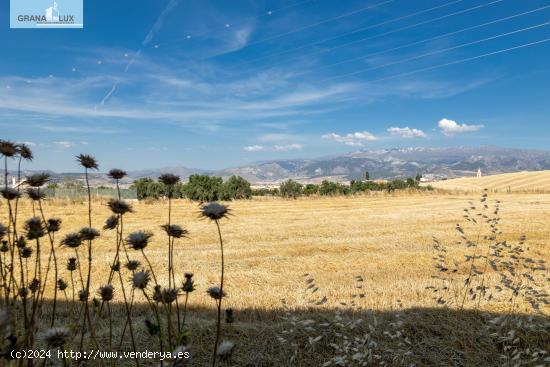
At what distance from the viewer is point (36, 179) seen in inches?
109

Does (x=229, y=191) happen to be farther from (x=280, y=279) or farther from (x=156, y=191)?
(x=280, y=279)

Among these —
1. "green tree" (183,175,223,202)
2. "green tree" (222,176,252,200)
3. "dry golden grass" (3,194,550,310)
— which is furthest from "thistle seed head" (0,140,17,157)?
"green tree" (222,176,252,200)

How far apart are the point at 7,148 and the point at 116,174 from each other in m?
0.70

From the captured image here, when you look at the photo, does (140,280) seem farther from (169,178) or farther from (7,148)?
(7,148)

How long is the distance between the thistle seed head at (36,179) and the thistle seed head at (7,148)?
0.62 feet

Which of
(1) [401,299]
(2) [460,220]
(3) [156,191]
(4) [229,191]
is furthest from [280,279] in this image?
(3) [156,191]

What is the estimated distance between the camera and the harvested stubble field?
4586 millimetres

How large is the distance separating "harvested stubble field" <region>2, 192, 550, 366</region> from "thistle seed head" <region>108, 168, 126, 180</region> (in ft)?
3.40

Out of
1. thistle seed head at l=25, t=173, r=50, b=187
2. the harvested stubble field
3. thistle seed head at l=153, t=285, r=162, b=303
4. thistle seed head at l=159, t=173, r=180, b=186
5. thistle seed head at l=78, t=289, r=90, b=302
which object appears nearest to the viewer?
thistle seed head at l=153, t=285, r=162, b=303

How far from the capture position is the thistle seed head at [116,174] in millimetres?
3048

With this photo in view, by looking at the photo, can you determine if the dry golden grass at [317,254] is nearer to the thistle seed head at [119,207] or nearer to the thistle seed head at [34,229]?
the thistle seed head at [119,207]

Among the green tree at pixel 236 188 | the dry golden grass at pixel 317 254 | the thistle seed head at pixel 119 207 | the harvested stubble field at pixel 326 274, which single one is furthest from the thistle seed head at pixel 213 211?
the green tree at pixel 236 188

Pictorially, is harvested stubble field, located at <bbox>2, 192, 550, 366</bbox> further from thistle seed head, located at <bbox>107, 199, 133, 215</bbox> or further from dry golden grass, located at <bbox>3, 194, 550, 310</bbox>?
thistle seed head, located at <bbox>107, 199, 133, 215</bbox>

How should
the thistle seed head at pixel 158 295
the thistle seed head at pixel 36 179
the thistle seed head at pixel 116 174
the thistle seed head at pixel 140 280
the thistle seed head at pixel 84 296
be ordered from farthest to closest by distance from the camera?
the thistle seed head at pixel 116 174 → the thistle seed head at pixel 36 179 → the thistle seed head at pixel 84 296 → the thistle seed head at pixel 158 295 → the thistle seed head at pixel 140 280
